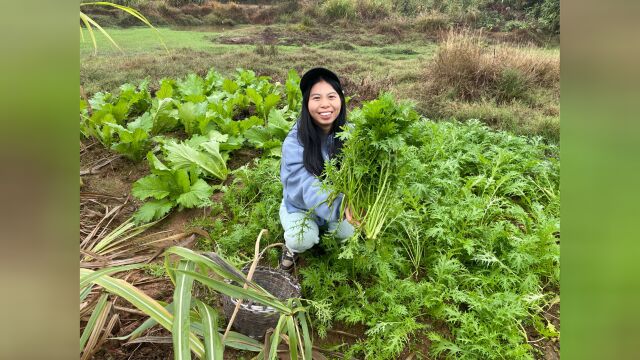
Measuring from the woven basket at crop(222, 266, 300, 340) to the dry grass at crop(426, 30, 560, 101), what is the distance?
5.19 m

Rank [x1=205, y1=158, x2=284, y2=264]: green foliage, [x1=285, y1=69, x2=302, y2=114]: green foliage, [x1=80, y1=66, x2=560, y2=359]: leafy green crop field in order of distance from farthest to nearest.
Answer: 1. [x1=285, y1=69, x2=302, y2=114]: green foliage
2. [x1=205, y1=158, x2=284, y2=264]: green foliage
3. [x1=80, y1=66, x2=560, y2=359]: leafy green crop field

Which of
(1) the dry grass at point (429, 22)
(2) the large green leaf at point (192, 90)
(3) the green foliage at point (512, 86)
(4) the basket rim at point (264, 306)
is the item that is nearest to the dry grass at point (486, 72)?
(3) the green foliage at point (512, 86)

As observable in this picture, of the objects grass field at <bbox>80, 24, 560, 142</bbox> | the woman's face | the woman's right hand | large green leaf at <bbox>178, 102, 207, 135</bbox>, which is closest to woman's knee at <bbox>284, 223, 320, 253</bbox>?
the woman's right hand

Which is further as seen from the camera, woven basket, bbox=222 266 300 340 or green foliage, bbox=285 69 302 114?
green foliage, bbox=285 69 302 114

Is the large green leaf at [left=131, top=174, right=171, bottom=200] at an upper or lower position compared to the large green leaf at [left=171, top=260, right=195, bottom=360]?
lower

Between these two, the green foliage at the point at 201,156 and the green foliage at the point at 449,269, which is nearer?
the green foliage at the point at 449,269

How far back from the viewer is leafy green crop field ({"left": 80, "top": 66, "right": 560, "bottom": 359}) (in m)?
2.26

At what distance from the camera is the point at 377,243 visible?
105 inches

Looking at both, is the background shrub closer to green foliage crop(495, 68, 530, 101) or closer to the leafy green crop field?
green foliage crop(495, 68, 530, 101)

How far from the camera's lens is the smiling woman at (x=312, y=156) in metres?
2.69

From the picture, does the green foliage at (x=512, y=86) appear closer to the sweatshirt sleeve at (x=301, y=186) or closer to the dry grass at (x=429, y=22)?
the dry grass at (x=429, y=22)
